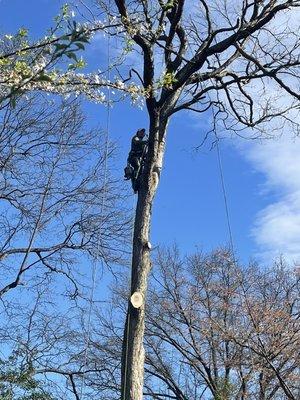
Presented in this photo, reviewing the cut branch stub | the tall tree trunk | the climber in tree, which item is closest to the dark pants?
the climber in tree

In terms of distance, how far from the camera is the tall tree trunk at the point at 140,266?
710 cm

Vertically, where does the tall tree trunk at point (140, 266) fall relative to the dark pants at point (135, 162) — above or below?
below

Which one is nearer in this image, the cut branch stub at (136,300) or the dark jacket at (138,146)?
the cut branch stub at (136,300)

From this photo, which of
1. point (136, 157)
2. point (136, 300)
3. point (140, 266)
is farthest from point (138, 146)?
point (136, 300)

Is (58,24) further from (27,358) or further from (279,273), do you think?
(279,273)

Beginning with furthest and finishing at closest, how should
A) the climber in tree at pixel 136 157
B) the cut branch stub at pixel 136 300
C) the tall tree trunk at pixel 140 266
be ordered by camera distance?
the climber in tree at pixel 136 157
the cut branch stub at pixel 136 300
the tall tree trunk at pixel 140 266

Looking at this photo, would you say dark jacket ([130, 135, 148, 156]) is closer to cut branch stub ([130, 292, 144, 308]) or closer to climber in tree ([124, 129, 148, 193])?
climber in tree ([124, 129, 148, 193])

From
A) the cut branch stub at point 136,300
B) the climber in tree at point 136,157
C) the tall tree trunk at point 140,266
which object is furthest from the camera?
the climber in tree at point 136,157

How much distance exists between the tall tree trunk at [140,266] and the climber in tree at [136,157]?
0.33 feet

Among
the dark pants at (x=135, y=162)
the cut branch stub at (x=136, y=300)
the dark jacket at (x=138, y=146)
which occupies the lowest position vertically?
the cut branch stub at (x=136, y=300)

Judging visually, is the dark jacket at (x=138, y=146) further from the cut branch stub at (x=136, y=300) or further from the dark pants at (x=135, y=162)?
the cut branch stub at (x=136, y=300)

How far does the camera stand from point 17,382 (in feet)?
39.1

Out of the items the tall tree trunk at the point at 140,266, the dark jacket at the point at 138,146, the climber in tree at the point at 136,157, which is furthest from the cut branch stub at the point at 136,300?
the dark jacket at the point at 138,146

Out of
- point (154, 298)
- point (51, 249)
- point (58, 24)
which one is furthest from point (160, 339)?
point (58, 24)
